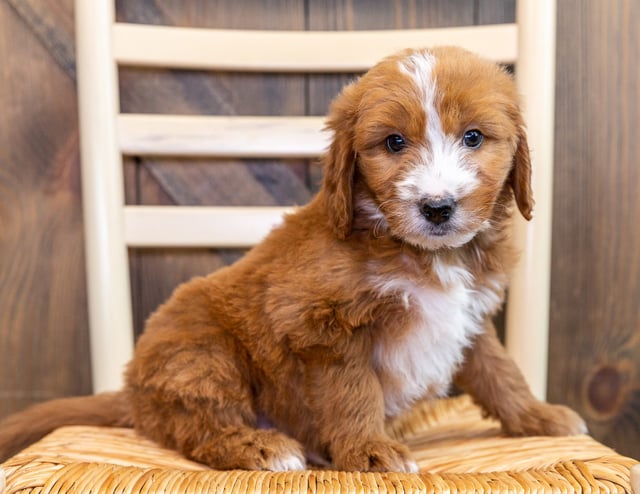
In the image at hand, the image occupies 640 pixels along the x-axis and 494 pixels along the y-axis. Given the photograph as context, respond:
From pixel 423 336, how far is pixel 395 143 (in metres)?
0.34

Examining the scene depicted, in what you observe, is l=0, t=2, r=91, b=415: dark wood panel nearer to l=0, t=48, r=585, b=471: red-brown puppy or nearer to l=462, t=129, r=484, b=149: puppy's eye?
l=0, t=48, r=585, b=471: red-brown puppy

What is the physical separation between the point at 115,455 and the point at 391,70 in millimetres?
807

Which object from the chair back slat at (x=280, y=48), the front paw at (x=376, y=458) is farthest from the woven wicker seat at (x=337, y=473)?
the chair back slat at (x=280, y=48)

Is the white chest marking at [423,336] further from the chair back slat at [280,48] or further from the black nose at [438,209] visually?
the chair back slat at [280,48]

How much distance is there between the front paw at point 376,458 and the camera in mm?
1095

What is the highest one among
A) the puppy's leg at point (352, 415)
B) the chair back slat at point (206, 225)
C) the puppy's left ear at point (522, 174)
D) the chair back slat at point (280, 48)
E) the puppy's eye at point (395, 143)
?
the chair back slat at point (280, 48)

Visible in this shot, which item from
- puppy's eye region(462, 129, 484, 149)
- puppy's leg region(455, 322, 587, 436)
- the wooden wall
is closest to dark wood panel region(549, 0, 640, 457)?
the wooden wall

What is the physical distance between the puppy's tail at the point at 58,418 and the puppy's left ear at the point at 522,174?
2.88 ft

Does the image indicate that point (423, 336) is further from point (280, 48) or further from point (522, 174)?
point (280, 48)

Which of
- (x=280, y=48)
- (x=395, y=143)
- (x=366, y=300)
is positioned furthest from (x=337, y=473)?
(x=280, y=48)

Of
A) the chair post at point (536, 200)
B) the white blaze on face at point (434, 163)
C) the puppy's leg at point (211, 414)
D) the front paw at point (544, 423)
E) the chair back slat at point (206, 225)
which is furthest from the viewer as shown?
the chair back slat at point (206, 225)

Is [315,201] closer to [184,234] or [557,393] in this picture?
[184,234]

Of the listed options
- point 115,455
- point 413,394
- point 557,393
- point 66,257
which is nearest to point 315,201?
point 413,394

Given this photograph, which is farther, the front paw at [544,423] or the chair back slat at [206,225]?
the chair back slat at [206,225]
